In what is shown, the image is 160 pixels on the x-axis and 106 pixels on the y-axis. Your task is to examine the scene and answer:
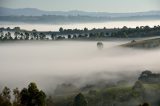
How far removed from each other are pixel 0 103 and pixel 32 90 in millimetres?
9858

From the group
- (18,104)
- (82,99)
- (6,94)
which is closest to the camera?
(18,104)

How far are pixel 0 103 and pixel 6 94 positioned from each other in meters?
20.2

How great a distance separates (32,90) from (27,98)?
2551 millimetres

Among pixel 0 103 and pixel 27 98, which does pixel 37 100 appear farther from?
pixel 0 103

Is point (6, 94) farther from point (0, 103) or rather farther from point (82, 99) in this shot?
point (82, 99)

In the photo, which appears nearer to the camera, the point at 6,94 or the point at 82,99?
the point at 6,94

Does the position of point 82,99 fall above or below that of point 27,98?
below

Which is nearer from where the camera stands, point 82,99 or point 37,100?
point 37,100

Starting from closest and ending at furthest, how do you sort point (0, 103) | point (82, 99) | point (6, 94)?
point (0, 103), point (6, 94), point (82, 99)

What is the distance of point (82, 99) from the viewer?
185 metres

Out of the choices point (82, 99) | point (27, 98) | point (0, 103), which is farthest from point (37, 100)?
point (82, 99)

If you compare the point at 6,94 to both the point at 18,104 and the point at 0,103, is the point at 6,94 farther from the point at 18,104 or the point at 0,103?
the point at 0,103

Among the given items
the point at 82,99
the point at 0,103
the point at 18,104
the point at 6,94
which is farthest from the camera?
the point at 82,99

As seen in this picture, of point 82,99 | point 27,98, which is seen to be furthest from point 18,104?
point 82,99
